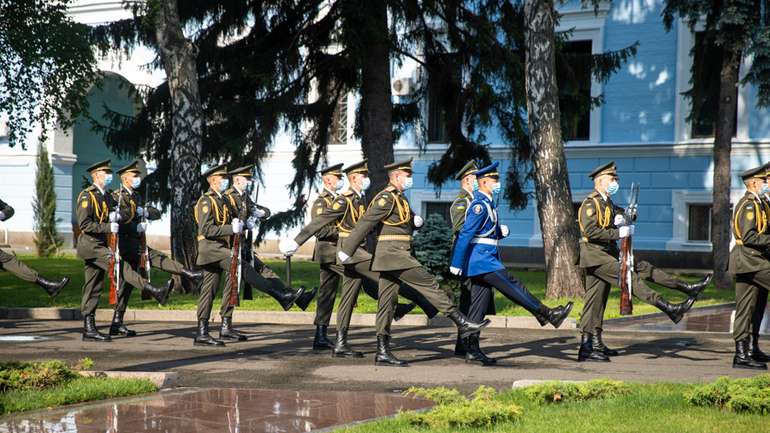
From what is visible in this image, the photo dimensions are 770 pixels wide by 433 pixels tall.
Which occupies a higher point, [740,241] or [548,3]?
[548,3]

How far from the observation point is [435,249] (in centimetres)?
1596

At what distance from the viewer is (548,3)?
17.9 m

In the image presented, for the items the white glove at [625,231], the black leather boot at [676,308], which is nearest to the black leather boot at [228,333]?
the white glove at [625,231]

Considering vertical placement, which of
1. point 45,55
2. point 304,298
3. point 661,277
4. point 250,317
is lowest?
point 250,317

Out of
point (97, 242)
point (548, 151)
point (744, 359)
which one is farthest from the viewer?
point (548, 151)

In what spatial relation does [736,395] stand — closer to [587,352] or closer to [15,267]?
[587,352]

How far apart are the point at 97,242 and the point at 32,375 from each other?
4462mm

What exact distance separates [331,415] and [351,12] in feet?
41.7

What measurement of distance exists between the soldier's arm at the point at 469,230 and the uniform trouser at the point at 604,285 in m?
1.28

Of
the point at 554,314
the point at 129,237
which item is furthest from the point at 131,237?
the point at 554,314

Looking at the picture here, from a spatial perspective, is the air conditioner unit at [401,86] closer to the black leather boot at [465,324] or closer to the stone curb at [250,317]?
the stone curb at [250,317]

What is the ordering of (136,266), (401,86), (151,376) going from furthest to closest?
(401,86)
(136,266)
(151,376)

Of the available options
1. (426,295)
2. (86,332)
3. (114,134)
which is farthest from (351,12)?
(426,295)

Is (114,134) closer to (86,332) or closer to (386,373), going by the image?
(86,332)
